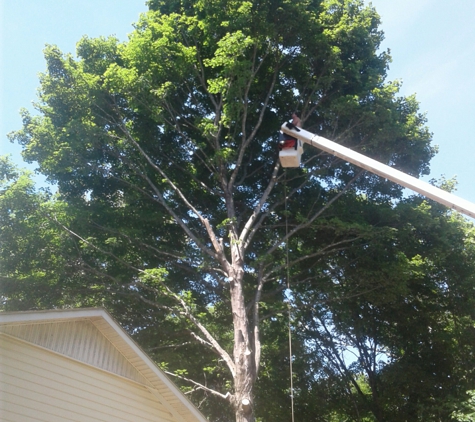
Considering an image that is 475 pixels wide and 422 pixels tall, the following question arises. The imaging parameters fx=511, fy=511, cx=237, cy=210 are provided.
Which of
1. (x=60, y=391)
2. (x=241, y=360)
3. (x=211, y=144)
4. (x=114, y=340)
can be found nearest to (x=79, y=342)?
(x=114, y=340)

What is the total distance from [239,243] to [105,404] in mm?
4761

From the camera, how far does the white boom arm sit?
5379mm

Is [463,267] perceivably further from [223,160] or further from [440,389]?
[223,160]

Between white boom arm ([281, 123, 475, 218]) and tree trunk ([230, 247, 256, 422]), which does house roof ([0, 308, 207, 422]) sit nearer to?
tree trunk ([230, 247, 256, 422])

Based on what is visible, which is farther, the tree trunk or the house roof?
the tree trunk

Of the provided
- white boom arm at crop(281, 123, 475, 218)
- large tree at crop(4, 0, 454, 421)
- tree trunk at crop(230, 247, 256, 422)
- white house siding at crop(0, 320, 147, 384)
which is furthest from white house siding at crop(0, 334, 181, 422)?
white boom arm at crop(281, 123, 475, 218)

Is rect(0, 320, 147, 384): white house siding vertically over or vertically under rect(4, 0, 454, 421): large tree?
under

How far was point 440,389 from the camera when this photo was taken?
1653 cm

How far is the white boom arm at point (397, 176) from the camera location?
17.6 ft

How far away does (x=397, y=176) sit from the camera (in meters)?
5.90

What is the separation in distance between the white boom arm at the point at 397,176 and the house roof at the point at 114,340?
382 centimetres

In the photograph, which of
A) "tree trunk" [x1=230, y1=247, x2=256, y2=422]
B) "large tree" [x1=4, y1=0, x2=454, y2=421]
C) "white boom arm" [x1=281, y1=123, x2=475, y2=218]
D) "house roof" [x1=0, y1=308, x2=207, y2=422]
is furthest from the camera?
"large tree" [x1=4, y1=0, x2=454, y2=421]

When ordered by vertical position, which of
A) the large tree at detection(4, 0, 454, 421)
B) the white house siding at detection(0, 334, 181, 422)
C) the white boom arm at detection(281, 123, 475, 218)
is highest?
the large tree at detection(4, 0, 454, 421)

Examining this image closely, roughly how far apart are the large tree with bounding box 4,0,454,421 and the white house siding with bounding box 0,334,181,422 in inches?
135
